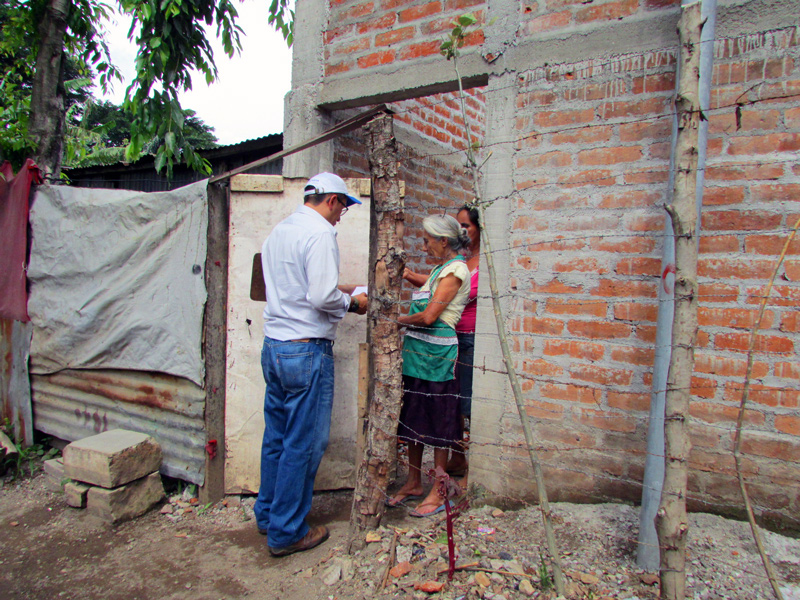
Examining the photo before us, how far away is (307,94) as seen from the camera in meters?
3.77

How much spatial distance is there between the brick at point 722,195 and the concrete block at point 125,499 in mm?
3711

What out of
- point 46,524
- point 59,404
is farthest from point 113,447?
point 59,404

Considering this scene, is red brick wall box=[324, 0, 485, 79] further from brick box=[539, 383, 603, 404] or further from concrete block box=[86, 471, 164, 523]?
concrete block box=[86, 471, 164, 523]

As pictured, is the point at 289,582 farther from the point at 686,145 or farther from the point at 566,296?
the point at 686,145

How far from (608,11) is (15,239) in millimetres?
4652

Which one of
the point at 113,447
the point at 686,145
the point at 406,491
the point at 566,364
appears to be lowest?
the point at 406,491

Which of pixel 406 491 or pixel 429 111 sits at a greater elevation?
pixel 429 111

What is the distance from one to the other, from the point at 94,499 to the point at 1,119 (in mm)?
4023

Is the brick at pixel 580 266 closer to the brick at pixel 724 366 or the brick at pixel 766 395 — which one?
the brick at pixel 724 366

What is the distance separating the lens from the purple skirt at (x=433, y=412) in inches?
123

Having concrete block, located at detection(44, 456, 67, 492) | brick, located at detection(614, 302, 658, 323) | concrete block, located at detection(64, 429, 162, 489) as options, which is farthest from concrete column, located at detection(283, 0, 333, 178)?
concrete block, located at detection(44, 456, 67, 492)

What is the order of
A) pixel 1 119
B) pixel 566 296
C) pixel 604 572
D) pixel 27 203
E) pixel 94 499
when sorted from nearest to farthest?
pixel 604 572 → pixel 566 296 → pixel 94 499 → pixel 27 203 → pixel 1 119

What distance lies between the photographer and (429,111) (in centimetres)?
464

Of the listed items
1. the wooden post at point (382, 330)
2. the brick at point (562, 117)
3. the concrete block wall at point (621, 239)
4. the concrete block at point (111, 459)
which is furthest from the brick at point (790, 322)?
the concrete block at point (111, 459)
